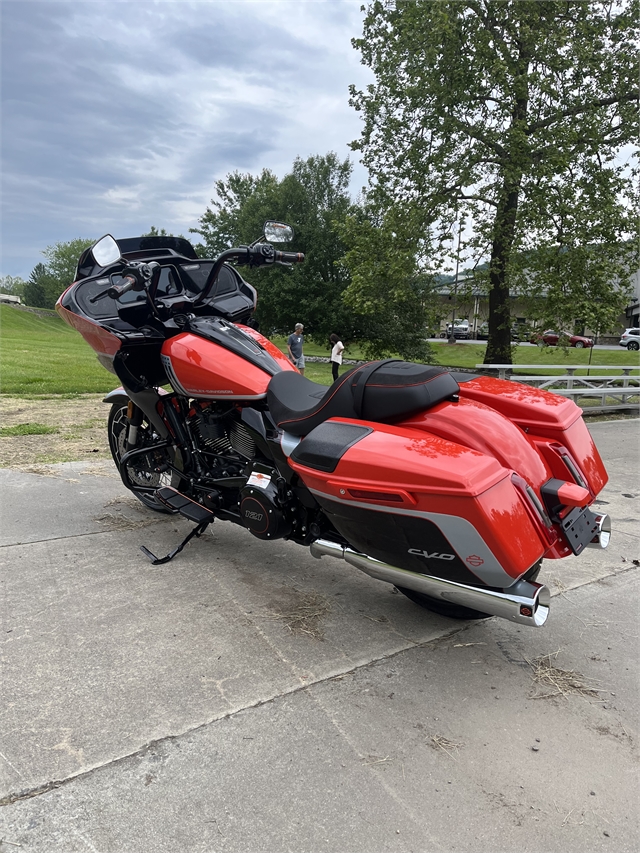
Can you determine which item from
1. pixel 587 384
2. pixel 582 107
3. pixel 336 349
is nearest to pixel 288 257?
pixel 587 384

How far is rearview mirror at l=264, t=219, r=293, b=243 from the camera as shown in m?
3.64

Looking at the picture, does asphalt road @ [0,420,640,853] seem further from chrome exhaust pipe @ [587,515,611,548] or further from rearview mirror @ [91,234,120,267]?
rearview mirror @ [91,234,120,267]

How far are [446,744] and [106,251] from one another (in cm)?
301

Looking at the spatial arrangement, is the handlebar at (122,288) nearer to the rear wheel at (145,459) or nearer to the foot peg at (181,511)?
the rear wheel at (145,459)

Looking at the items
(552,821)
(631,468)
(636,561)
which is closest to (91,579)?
(552,821)

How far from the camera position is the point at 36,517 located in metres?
4.12

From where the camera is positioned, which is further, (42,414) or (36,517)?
(42,414)

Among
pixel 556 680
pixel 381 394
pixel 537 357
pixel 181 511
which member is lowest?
pixel 537 357

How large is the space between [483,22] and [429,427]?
13473 mm

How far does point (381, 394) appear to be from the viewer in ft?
8.11

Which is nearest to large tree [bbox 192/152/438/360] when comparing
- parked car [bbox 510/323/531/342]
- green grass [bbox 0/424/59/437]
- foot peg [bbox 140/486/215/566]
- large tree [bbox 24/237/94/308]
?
parked car [bbox 510/323/531/342]

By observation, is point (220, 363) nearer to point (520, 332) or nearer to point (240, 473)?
point (240, 473)

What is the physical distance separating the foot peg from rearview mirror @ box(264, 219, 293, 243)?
5.34 ft

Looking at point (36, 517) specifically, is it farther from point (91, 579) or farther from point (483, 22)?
point (483, 22)
